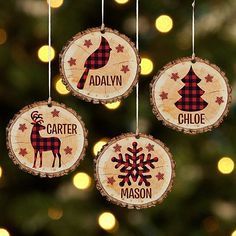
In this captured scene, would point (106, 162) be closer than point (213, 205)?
Yes

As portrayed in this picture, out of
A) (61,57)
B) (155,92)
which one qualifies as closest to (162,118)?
(155,92)

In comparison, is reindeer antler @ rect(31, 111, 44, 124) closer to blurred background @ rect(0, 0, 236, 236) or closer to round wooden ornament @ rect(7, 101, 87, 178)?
round wooden ornament @ rect(7, 101, 87, 178)

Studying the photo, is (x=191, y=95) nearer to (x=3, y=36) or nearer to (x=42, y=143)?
(x=42, y=143)

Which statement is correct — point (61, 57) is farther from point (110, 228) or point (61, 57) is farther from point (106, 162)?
point (110, 228)

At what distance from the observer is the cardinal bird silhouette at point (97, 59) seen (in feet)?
3.97

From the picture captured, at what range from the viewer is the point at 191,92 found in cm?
122

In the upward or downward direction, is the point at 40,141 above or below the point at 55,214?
above

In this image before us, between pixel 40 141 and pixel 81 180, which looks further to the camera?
pixel 81 180

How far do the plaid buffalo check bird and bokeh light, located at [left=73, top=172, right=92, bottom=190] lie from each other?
0.28m

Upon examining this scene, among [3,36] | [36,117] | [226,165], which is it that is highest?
[3,36]

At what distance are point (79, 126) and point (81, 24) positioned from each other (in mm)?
272

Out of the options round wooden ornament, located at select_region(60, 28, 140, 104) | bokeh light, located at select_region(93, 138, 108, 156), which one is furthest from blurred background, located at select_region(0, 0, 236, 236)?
round wooden ornament, located at select_region(60, 28, 140, 104)

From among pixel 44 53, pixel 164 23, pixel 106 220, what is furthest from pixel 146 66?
pixel 106 220

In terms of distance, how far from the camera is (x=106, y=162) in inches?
47.8
